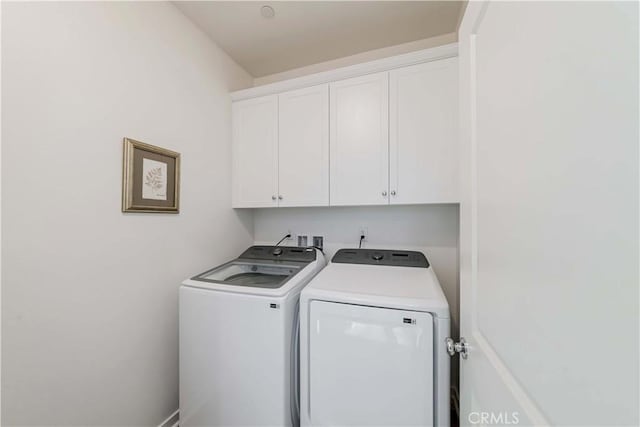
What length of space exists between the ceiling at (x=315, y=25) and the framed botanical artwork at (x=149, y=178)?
1.00 metres

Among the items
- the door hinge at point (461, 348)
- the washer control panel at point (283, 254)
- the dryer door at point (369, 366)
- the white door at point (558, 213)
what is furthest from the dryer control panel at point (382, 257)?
the white door at point (558, 213)

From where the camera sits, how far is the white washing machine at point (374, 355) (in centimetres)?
100

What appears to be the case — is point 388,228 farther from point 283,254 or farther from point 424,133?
point 283,254

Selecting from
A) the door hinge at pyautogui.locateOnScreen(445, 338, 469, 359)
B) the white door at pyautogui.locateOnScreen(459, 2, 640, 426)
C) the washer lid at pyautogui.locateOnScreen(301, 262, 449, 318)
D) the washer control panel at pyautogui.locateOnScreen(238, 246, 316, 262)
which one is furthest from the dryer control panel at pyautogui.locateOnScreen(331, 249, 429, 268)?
the white door at pyautogui.locateOnScreen(459, 2, 640, 426)

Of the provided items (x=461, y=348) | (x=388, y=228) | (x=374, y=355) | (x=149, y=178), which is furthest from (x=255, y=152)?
(x=461, y=348)

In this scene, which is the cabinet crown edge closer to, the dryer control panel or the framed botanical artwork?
the framed botanical artwork

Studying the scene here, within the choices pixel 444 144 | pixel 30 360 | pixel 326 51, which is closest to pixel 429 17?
pixel 326 51

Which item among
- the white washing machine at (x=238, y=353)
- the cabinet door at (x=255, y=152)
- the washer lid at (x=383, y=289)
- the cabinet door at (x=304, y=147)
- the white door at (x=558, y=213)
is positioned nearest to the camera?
the white door at (x=558, y=213)

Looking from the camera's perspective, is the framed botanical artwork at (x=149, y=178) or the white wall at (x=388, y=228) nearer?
the framed botanical artwork at (x=149, y=178)

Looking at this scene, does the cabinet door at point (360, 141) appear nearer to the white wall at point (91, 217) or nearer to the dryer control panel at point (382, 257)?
the dryer control panel at point (382, 257)

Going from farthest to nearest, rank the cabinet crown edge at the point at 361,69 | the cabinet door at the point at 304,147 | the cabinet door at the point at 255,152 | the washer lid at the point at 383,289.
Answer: the cabinet door at the point at 255,152 < the cabinet door at the point at 304,147 < the cabinet crown edge at the point at 361,69 < the washer lid at the point at 383,289

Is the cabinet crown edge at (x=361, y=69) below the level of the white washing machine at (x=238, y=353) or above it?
above

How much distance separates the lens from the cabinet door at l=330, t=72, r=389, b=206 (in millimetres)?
1595

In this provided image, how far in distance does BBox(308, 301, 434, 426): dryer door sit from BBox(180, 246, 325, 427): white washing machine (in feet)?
0.45
